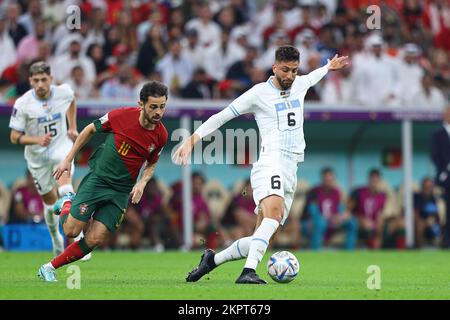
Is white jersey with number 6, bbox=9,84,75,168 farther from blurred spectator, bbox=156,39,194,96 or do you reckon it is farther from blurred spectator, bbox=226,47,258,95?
blurred spectator, bbox=226,47,258,95

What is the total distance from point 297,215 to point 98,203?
11448mm

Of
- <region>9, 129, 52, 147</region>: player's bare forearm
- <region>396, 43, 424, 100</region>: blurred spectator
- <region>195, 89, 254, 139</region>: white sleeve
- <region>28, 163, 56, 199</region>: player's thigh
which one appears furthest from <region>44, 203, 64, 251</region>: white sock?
<region>396, 43, 424, 100</region>: blurred spectator

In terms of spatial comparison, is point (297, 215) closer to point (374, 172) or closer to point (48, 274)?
point (374, 172)

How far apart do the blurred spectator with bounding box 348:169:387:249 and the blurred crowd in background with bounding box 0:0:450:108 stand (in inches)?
71.9

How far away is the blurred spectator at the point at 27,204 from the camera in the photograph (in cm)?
1964

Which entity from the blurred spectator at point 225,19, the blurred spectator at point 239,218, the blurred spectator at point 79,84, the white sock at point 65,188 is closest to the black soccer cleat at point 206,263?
the white sock at point 65,188

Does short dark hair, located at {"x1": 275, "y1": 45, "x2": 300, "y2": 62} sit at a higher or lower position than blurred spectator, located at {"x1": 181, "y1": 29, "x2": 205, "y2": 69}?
lower

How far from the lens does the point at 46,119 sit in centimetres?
1455

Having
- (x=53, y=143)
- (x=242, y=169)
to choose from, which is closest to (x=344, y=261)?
(x=53, y=143)

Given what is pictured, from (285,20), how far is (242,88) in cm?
294

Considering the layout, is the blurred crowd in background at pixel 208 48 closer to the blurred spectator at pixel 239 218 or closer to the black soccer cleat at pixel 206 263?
the blurred spectator at pixel 239 218

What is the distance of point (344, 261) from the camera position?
1650cm

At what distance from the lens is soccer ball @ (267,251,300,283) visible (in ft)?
35.4

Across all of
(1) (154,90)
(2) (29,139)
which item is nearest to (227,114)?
(1) (154,90)
